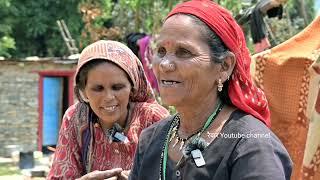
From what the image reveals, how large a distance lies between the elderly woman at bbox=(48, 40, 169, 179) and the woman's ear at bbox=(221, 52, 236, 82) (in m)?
0.97

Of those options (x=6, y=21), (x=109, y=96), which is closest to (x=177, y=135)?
(x=109, y=96)

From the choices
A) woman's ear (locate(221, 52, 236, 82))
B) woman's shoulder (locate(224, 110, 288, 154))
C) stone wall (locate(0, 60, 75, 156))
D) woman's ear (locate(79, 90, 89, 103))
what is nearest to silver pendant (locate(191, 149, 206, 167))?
woman's shoulder (locate(224, 110, 288, 154))

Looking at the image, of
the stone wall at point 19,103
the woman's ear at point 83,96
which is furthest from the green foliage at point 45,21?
the woman's ear at point 83,96

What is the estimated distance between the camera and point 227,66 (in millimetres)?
2023

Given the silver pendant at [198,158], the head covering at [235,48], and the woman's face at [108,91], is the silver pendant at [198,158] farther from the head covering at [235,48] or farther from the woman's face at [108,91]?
the woman's face at [108,91]

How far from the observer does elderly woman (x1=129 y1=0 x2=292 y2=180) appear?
1896 mm

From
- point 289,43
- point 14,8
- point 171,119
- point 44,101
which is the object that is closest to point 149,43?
point 289,43

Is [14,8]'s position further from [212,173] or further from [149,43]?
[212,173]

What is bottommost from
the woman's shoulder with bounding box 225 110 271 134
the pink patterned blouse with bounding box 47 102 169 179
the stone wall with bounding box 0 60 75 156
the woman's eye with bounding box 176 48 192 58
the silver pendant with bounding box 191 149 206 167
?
the stone wall with bounding box 0 60 75 156

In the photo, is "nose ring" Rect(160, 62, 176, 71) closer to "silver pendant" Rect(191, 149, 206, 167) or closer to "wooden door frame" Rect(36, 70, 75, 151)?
"silver pendant" Rect(191, 149, 206, 167)

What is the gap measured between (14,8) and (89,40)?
9.16 metres

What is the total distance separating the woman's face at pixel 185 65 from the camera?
198 cm

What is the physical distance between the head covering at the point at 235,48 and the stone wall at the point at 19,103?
12786 millimetres

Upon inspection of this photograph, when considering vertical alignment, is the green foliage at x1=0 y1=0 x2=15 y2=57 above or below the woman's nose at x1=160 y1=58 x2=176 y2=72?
above
